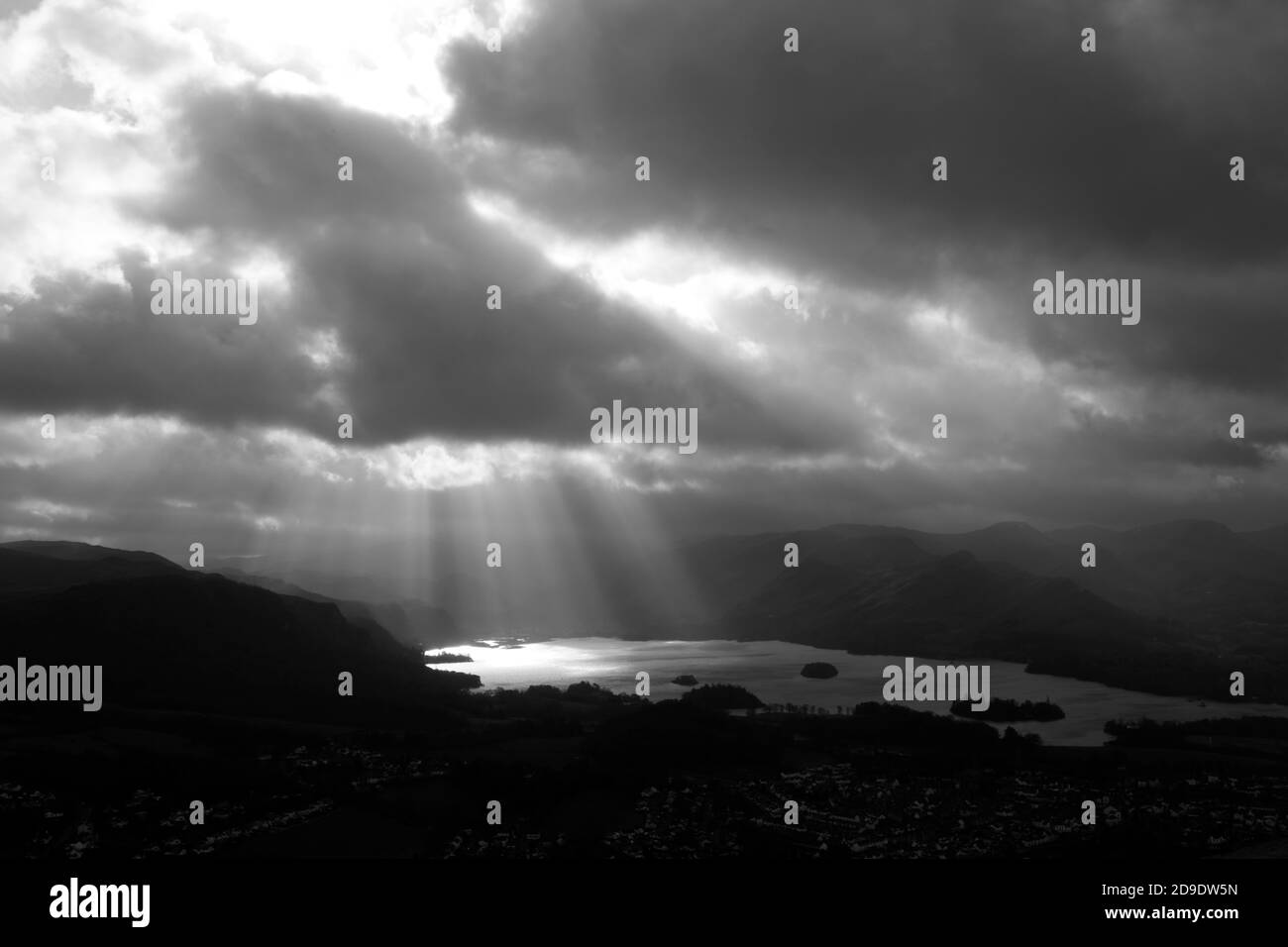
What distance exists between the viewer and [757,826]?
100 metres

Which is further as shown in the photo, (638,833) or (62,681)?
(62,681)

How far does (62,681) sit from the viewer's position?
194 meters
